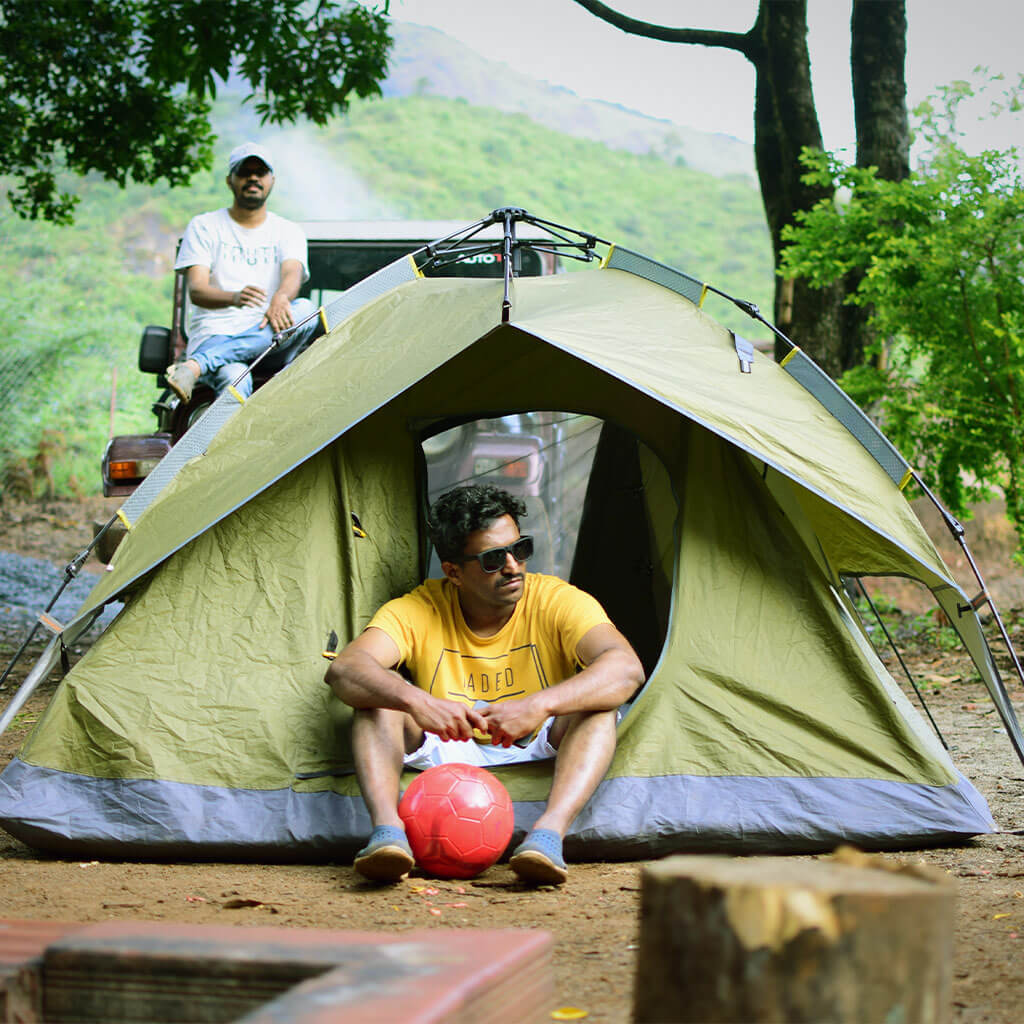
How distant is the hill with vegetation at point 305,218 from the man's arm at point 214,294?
4148 millimetres

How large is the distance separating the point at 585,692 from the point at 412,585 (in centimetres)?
110

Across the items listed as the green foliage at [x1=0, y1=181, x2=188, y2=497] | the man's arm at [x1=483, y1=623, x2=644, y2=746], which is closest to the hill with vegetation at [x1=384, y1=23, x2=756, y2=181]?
the green foliage at [x1=0, y1=181, x2=188, y2=497]

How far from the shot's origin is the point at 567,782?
337cm

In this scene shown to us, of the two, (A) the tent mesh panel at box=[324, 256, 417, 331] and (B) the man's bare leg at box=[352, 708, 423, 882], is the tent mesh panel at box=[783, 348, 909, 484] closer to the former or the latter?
(A) the tent mesh panel at box=[324, 256, 417, 331]

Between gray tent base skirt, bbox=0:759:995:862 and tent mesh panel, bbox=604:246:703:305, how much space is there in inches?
69.3

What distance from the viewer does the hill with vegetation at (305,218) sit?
1714 centimetres

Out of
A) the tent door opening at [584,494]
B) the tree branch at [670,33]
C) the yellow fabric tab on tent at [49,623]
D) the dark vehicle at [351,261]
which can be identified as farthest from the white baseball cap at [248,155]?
the tree branch at [670,33]

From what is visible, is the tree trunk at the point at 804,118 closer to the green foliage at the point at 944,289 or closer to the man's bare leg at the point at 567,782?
the green foliage at the point at 944,289

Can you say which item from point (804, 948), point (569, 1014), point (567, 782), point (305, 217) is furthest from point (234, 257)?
point (305, 217)

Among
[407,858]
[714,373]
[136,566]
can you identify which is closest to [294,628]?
[136,566]

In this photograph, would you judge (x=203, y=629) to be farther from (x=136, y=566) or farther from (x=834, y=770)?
(x=834, y=770)

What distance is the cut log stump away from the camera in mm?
1375

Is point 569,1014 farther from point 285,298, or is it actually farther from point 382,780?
point 285,298

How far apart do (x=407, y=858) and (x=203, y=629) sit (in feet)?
3.99
